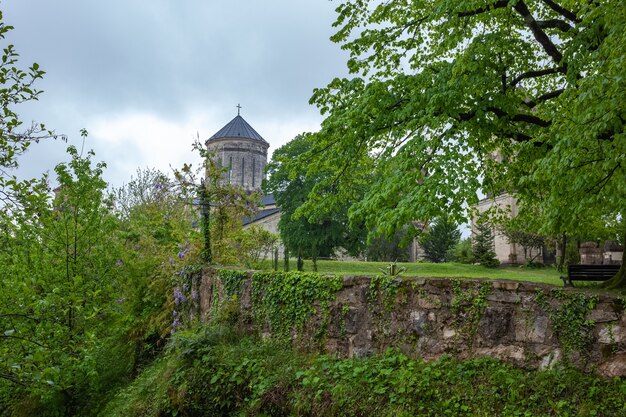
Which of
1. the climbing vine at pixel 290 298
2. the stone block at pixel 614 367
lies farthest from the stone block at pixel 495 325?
the climbing vine at pixel 290 298

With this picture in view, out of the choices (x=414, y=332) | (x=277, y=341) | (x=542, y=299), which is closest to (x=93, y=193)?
(x=277, y=341)

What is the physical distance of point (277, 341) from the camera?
808 centimetres

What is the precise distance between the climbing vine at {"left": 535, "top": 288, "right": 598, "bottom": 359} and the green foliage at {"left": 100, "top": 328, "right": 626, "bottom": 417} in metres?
0.31

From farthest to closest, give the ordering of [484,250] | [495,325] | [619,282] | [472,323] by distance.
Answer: [484,250], [619,282], [472,323], [495,325]

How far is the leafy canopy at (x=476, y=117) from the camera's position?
634 cm

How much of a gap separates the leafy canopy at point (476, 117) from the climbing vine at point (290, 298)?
1377 mm

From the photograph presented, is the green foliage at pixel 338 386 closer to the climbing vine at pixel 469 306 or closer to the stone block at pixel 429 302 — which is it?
the climbing vine at pixel 469 306

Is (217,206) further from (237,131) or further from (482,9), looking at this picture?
(237,131)

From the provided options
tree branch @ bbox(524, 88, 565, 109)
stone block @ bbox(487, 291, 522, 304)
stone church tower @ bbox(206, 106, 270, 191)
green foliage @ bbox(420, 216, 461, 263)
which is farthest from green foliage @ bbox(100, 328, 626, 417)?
stone church tower @ bbox(206, 106, 270, 191)

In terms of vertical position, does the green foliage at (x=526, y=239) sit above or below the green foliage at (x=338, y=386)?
above

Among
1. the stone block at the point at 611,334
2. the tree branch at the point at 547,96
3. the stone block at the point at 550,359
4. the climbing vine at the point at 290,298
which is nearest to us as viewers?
the stone block at the point at 611,334

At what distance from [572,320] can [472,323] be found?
115cm

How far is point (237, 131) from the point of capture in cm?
5434

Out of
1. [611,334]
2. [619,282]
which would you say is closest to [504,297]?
[611,334]
